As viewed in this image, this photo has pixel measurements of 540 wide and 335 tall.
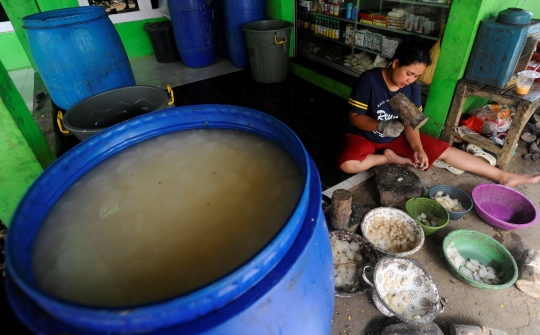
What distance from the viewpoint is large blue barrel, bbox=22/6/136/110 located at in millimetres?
2369

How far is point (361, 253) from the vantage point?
2.07 m

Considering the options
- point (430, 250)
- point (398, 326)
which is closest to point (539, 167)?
point (430, 250)

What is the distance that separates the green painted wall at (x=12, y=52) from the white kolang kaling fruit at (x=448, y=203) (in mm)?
6718

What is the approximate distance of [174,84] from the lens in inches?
191

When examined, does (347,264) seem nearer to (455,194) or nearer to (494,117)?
(455,194)

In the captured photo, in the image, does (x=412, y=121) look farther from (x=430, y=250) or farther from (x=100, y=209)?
(x=100, y=209)

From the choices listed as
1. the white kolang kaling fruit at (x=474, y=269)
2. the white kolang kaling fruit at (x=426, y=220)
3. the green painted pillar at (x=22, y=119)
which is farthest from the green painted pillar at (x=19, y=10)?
the white kolang kaling fruit at (x=474, y=269)

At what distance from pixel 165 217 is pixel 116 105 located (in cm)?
148

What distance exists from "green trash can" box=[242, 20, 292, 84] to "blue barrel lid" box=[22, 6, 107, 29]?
2166 mm

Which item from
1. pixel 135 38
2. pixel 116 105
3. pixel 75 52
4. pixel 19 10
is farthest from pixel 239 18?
pixel 116 105

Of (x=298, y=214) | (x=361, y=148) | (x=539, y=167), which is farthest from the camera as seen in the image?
(x=539, y=167)

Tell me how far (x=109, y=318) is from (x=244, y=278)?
29cm

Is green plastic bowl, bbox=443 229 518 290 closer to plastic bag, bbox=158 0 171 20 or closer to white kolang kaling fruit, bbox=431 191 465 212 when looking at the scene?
white kolang kaling fruit, bbox=431 191 465 212

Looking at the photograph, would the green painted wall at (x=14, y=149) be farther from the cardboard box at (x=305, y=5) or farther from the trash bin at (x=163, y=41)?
the cardboard box at (x=305, y=5)
